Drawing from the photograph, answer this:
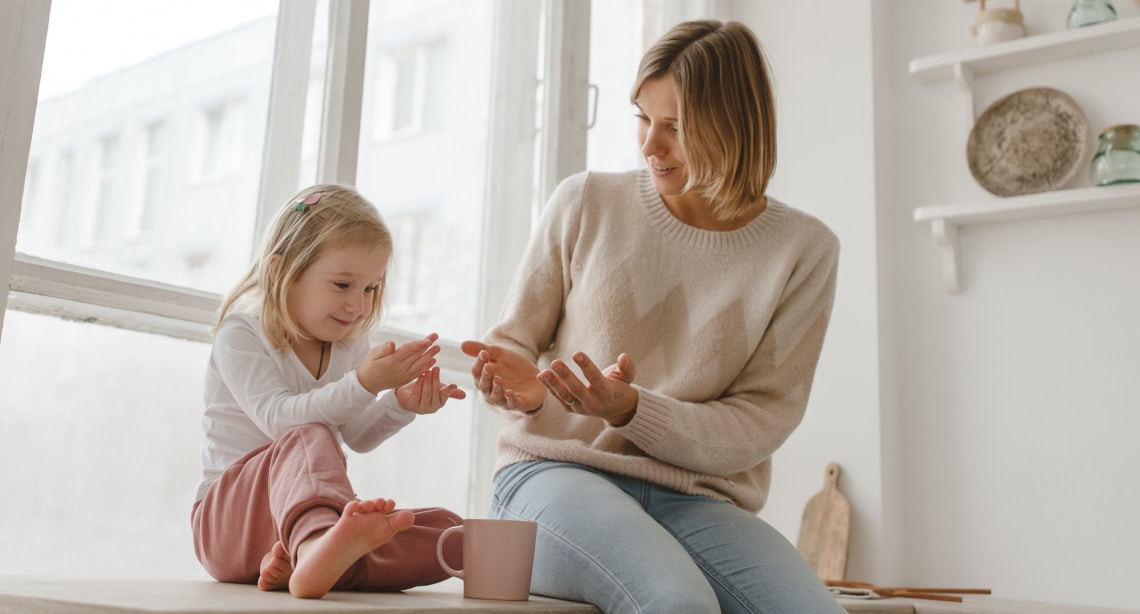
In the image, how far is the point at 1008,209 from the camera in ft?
7.35

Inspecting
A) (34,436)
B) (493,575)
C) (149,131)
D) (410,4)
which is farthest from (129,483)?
(410,4)

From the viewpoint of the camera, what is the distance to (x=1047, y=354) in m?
2.26

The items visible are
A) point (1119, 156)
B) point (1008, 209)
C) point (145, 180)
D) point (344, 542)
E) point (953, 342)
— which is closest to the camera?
point (344, 542)

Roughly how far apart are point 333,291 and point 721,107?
643 mm

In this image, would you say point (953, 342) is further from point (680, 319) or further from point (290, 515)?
point (290, 515)

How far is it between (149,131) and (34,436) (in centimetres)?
48

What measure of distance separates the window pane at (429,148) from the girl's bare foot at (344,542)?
3.07 feet

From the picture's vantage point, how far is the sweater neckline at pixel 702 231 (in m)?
1.58

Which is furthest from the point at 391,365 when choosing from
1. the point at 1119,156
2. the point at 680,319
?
the point at 1119,156

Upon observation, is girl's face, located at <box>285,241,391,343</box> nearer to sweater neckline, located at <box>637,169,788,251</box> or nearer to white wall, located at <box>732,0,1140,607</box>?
sweater neckline, located at <box>637,169,788,251</box>

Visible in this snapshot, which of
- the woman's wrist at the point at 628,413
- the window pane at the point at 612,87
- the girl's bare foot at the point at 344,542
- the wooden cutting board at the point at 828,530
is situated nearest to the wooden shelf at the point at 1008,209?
the wooden cutting board at the point at 828,530

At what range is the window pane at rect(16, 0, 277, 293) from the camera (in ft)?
4.68

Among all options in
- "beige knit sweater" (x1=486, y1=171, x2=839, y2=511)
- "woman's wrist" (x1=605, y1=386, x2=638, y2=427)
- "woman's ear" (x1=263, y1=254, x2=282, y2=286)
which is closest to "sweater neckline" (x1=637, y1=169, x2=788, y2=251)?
"beige knit sweater" (x1=486, y1=171, x2=839, y2=511)

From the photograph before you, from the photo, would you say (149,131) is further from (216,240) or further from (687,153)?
(687,153)
